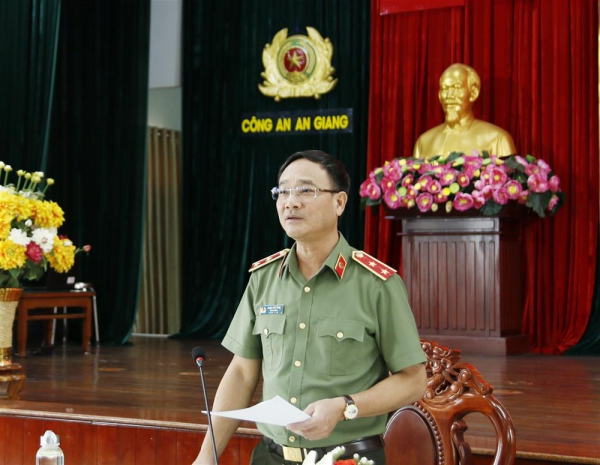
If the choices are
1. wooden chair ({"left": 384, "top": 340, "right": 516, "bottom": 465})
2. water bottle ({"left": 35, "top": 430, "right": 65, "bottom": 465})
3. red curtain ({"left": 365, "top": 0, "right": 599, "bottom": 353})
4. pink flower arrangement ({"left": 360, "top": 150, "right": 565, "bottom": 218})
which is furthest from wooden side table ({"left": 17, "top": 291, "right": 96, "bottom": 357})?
water bottle ({"left": 35, "top": 430, "right": 65, "bottom": 465})

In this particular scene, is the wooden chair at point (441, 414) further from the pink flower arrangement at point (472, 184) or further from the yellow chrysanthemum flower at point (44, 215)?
the pink flower arrangement at point (472, 184)

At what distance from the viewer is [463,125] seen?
6957mm

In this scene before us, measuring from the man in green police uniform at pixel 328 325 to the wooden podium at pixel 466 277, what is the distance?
4.63 metres

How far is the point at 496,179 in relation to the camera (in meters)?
6.41

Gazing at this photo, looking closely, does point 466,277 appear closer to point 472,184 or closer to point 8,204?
point 472,184

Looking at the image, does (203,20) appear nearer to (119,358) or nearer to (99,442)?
(119,358)

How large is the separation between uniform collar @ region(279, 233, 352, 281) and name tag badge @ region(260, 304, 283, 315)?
0.24ft

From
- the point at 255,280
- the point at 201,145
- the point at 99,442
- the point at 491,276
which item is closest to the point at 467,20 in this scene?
the point at 491,276

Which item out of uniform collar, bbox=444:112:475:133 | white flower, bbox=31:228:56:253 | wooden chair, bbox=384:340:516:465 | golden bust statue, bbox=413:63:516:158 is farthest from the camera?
uniform collar, bbox=444:112:475:133

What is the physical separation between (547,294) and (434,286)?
3.44ft

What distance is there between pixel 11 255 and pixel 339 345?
257 cm

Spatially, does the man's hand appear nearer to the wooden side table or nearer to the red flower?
the red flower

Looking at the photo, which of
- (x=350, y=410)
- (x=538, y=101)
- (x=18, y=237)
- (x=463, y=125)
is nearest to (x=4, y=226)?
(x=18, y=237)

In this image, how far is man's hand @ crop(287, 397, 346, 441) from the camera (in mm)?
1805
